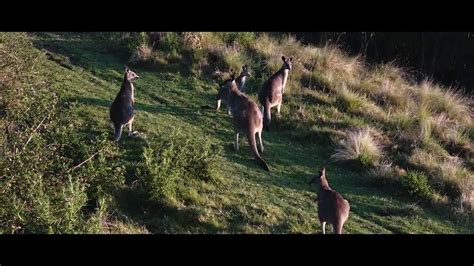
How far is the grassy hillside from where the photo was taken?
7.38 meters

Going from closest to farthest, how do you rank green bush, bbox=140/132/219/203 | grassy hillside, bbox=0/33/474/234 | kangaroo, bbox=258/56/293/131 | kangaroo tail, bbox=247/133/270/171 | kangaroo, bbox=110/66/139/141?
grassy hillside, bbox=0/33/474/234 < green bush, bbox=140/132/219/203 < kangaroo, bbox=110/66/139/141 < kangaroo tail, bbox=247/133/270/171 < kangaroo, bbox=258/56/293/131

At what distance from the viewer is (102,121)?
9.66 metres

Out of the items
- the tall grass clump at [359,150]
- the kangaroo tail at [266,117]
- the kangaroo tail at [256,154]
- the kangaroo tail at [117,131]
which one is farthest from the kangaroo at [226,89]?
the kangaroo tail at [117,131]

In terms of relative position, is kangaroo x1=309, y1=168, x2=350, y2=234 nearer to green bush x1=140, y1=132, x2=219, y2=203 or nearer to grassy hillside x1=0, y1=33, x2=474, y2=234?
grassy hillside x1=0, y1=33, x2=474, y2=234

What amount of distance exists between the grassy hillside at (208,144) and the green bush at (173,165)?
22 millimetres

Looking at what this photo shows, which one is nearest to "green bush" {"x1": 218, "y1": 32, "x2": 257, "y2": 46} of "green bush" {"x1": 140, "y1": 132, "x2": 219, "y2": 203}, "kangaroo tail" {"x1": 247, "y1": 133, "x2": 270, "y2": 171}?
"kangaroo tail" {"x1": 247, "y1": 133, "x2": 270, "y2": 171}

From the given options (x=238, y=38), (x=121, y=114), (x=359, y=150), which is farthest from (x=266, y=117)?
(x=238, y=38)

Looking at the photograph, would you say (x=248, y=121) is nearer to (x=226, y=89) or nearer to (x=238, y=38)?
(x=226, y=89)

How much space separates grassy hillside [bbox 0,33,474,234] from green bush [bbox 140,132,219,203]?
2 cm

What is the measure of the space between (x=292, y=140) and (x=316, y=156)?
0.61m

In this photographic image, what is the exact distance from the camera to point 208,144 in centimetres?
866

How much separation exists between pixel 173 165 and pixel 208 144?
2.51ft
